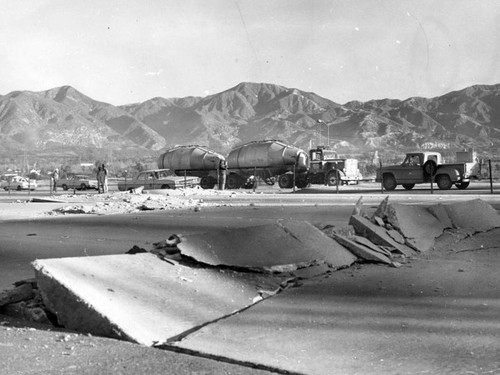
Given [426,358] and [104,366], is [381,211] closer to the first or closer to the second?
[426,358]

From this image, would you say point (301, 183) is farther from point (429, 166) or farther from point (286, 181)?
point (429, 166)

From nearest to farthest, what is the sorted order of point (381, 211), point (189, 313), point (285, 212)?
point (189, 313) < point (381, 211) < point (285, 212)

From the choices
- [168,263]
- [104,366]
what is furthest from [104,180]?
[104,366]

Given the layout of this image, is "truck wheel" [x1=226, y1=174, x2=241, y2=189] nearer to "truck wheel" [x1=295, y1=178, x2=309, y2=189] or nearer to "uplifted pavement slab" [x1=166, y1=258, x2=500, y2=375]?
"truck wheel" [x1=295, y1=178, x2=309, y2=189]

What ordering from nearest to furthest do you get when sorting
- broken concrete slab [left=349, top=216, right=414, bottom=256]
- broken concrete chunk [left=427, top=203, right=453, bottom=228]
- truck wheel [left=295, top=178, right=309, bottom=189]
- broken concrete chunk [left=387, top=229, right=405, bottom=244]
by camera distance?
broken concrete slab [left=349, top=216, right=414, bottom=256] → broken concrete chunk [left=387, top=229, right=405, bottom=244] → broken concrete chunk [left=427, top=203, right=453, bottom=228] → truck wheel [left=295, top=178, right=309, bottom=189]

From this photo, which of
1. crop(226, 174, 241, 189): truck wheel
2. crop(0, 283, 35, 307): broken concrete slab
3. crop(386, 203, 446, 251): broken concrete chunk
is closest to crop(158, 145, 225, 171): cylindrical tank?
crop(226, 174, 241, 189): truck wheel

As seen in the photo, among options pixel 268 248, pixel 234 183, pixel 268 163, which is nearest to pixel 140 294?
pixel 268 248

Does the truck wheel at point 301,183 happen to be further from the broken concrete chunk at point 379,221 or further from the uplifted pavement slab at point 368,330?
the uplifted pavement slab at point 368,330

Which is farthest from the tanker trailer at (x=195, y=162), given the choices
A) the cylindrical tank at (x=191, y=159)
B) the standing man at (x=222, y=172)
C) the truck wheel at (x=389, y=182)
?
the truck wheel at (x=389, y=182)
